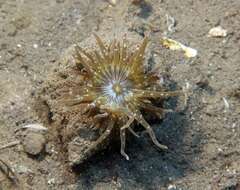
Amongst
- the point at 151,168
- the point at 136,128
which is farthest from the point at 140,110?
the point at 151,168

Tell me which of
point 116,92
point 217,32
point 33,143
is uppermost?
point 217,32

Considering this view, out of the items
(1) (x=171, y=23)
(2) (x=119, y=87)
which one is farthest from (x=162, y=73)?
(1) (x=171, y=23)

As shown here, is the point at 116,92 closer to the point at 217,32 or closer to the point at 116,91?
the point at 116,91

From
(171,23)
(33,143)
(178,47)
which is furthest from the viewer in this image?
(171,23)

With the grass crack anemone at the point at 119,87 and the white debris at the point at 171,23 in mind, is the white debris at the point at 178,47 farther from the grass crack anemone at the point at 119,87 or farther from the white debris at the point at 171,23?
the grass crack anemone at the point at 119,87

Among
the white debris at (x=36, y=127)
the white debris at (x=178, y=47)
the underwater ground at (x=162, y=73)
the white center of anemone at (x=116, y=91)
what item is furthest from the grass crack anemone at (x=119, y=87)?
the white debris at (x=178, y=47)

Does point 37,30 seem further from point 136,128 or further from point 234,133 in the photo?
point 234,133
